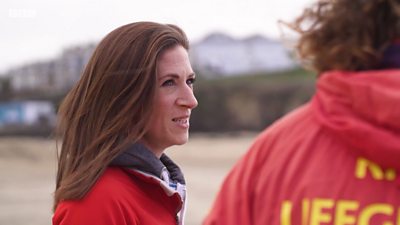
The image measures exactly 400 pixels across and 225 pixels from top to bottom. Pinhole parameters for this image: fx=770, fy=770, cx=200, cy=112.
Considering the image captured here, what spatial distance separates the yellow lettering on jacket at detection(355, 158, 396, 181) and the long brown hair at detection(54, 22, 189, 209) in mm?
891

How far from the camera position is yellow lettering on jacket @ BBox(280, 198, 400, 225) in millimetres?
1202

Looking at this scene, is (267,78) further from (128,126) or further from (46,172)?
(128,126)

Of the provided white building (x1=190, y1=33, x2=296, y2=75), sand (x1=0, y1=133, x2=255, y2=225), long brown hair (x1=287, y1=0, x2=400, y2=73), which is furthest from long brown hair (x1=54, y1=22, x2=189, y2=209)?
white building (x1=190, y1=33, x2=296, y2=75)

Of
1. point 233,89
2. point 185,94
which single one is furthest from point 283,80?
point 185,94

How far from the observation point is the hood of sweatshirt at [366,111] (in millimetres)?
1160

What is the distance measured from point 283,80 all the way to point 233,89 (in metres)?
4.89

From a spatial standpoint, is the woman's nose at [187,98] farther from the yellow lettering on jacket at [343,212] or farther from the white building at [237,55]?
the white building at [237,55]

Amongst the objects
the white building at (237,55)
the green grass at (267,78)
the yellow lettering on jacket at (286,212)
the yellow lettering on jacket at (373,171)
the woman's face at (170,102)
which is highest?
the yellow lettering on jacket at (373,171)

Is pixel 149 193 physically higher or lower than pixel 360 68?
lower

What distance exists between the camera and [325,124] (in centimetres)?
122

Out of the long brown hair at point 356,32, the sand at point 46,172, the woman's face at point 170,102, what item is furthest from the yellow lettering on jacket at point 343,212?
the sand at point 46,172

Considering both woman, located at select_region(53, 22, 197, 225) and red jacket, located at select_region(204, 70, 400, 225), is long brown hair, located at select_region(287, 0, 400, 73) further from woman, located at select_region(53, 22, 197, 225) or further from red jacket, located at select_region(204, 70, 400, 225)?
woman, located at select_region(53, 22, 197, 225)

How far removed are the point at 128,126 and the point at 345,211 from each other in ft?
3.06

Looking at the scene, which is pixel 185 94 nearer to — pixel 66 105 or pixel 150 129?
pixel 150 129
